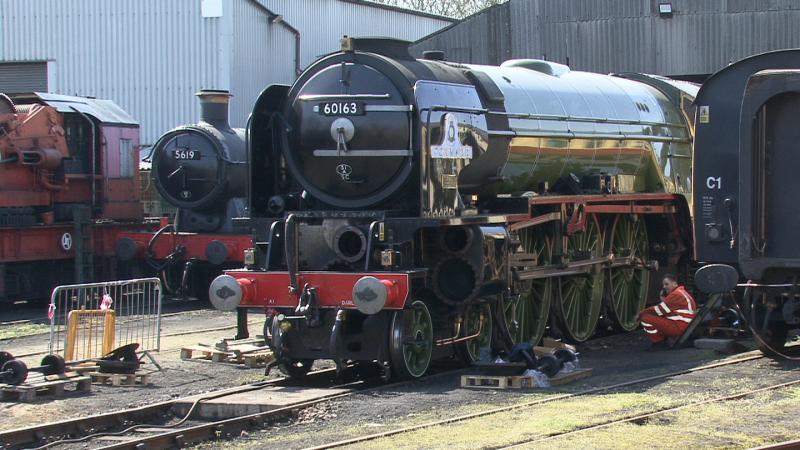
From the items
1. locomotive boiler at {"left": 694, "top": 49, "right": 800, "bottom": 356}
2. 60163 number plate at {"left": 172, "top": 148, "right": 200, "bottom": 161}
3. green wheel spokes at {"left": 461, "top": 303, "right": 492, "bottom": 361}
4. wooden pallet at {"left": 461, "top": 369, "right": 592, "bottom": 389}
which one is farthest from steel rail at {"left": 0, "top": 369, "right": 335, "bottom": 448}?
60163 number plate at {"left": 172, "top": 148, "right": 200, "bottom": 161}

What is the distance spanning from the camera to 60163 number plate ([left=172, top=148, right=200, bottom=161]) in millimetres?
21922

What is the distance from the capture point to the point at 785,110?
12.5m

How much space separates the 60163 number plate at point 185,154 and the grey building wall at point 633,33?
10.1 metres

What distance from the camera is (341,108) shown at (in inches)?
516

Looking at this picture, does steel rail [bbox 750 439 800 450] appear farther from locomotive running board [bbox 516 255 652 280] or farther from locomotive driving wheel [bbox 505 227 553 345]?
locomotive driving wheel [bbox 505 227 553 345]

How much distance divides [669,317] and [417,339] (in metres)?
4.14

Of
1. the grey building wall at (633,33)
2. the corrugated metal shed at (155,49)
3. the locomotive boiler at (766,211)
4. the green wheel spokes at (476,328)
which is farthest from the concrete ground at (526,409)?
the corrugated metal shed at (155,49)

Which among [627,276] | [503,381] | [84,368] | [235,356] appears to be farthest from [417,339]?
[627,276]

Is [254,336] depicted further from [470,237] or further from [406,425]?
[406,425]

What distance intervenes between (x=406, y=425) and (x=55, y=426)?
2.89m

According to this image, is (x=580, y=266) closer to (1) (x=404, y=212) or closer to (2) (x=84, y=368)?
(1) (x=404, y=212)

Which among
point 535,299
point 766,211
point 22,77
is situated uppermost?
point 22,77

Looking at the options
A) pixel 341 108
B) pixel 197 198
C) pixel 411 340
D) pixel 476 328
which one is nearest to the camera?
pixel 411 340

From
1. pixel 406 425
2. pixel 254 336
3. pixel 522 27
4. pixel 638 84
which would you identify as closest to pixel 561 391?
pixel 406 425
